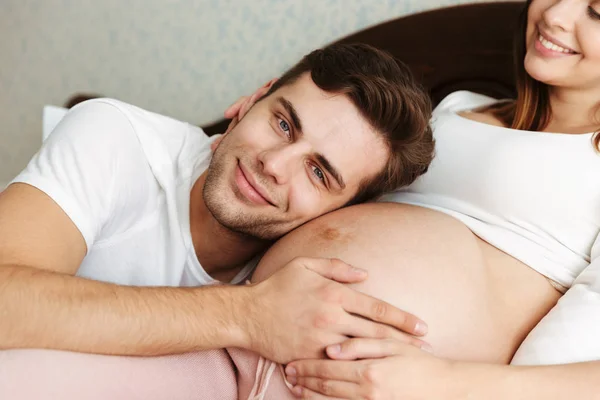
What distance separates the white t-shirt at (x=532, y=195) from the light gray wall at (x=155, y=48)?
75 centimetres

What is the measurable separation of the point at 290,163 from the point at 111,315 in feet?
1.44

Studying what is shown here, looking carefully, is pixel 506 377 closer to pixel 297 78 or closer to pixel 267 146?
pixel 267 146

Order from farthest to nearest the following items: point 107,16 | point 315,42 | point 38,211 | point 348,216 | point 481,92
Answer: point 107,16 → point 315,42 → point 481,92 → point 348,216 → point 38,211

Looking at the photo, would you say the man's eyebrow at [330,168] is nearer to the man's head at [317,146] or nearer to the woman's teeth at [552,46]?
the man's head at [317,146]

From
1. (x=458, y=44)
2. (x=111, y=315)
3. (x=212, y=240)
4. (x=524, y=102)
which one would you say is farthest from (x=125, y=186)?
(x=458, y=44)

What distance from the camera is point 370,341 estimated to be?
931 mm

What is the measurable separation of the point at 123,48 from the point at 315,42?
2.55ft

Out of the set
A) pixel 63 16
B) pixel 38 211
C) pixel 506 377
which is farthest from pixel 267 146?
pixel 63 16

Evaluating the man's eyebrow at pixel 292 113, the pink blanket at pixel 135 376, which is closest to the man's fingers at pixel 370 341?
the pink blanket at pixel 135 376

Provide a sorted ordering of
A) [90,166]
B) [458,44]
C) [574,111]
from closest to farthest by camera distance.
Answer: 1. [90,166]
2. [574,111]
3. [458,44]

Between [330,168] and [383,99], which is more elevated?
[383,99]

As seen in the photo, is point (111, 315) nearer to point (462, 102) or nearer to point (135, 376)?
point (135, 376)

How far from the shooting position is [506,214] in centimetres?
124

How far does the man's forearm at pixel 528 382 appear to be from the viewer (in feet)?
3.02
